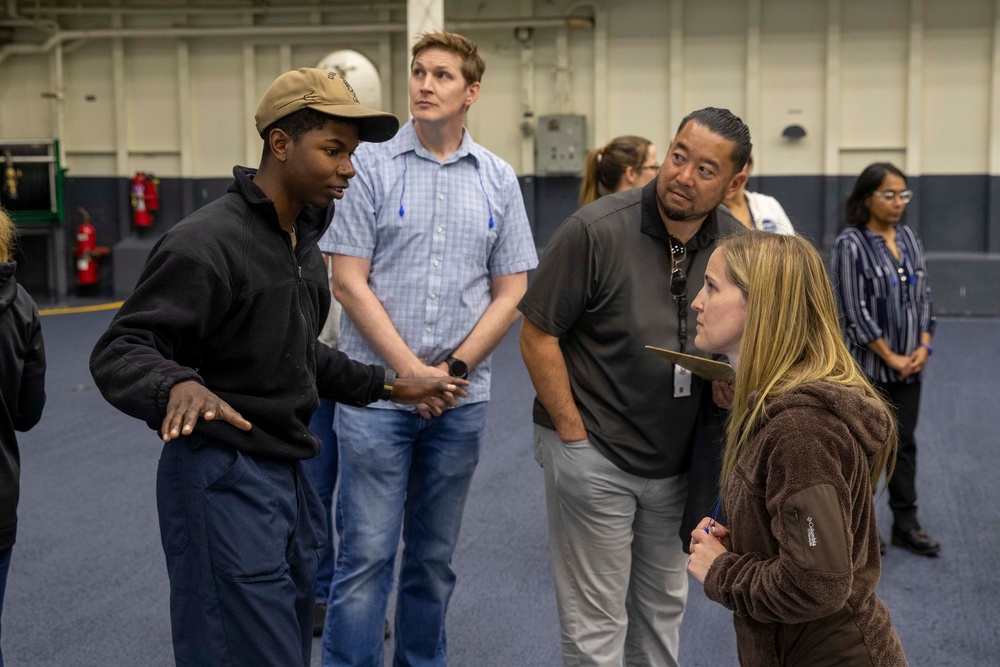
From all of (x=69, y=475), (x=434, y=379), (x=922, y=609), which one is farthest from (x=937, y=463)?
(x=69, y=475)

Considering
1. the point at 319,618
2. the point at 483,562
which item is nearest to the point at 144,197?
the point at 483,562

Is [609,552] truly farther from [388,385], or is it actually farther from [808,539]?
[808,539]

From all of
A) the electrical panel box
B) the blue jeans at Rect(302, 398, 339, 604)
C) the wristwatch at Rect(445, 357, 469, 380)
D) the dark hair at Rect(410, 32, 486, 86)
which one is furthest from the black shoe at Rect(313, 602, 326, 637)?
the electrical panel box

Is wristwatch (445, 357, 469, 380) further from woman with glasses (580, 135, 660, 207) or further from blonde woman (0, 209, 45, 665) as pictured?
woman with glasses (580, 135, 660, 207)

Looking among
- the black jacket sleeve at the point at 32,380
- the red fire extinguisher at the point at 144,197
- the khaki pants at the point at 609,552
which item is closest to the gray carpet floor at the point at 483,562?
the khaki pants at the point at 609,552

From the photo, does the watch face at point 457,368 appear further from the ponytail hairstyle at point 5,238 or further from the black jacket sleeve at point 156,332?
the ponytail hairstyle at point 5,238

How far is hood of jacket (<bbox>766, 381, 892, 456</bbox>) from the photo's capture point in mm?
1828

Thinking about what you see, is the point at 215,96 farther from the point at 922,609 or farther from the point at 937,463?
the point at 922,609

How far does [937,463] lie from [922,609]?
214 cm

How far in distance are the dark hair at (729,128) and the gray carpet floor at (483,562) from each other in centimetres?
169

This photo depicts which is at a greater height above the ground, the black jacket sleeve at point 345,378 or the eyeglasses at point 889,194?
the eyeglasses at point 889,194

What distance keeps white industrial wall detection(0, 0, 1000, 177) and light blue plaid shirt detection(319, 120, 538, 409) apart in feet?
30.9

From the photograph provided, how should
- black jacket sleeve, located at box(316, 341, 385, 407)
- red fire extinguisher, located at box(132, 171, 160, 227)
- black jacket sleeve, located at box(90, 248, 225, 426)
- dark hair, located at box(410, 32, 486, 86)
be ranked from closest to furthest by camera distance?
black jacket sleeve, located at box(90, 248, 225, 426), black jacket sleeve, located at box(316, 341, 385, 407), dark hair, located at box(410, 32, 486, 86), red fire extinguisher, located at box(132, 171, 160, 227)

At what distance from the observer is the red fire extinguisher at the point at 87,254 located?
44.0 feet
